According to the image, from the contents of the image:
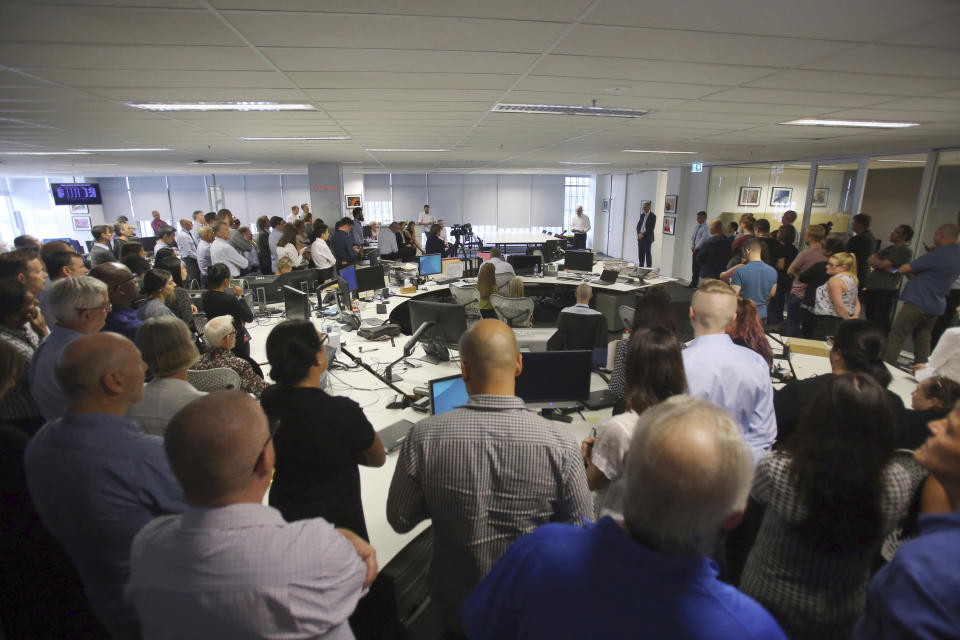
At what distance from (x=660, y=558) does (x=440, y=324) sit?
2.74m

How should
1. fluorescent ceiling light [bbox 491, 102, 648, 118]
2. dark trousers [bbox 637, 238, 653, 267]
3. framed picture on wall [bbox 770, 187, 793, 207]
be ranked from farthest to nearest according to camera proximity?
dark trousers [bbox 637, 238, 653, 267] → framed picture on wall [bbox 770, 187, 793, 207] → fluorescent ceiling light [bbox 491, 102, 648, 118]

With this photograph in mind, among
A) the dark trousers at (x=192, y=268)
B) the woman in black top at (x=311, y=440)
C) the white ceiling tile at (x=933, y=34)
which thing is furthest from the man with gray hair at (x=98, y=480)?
the dark trousers at (x=192, y=268)

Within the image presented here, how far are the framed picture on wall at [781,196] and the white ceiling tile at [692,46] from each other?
9.05 meters

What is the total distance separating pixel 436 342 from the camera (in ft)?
11.4

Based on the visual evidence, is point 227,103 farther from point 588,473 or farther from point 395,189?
point 395,189

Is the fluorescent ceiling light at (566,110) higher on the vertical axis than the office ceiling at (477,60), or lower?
higher

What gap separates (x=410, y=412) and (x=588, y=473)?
1342mm

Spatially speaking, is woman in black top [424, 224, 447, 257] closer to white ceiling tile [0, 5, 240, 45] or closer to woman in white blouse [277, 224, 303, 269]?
woman in white blouse [277, 224, 303, 269]

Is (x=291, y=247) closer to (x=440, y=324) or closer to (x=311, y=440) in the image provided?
(x=440, y=324)

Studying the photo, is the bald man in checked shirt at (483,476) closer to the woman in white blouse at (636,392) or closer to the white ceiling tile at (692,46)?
the woman in white blouse at (636,392)

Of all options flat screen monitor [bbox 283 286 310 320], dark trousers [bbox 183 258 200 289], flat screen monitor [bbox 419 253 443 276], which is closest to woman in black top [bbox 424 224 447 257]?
flat screen monitor [bbox 419 253 443 276]

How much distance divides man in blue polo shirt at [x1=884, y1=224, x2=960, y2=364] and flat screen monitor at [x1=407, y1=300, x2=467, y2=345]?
14.6ft

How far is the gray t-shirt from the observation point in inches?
191

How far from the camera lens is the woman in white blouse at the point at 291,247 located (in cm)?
633
